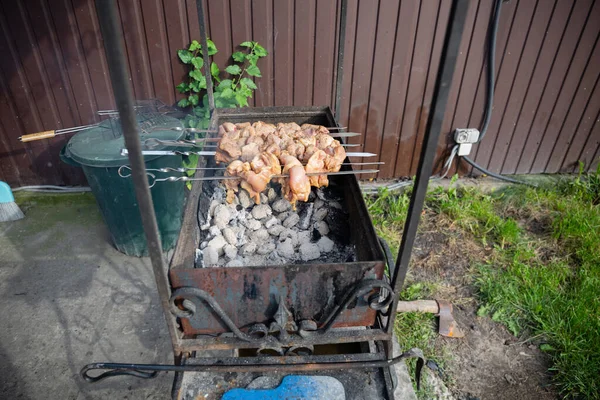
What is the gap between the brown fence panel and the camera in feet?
11.6

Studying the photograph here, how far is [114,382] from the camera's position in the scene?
8.00 feet

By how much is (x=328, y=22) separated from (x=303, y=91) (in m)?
0.73

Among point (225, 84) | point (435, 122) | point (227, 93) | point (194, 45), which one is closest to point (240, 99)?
point (227, 93)

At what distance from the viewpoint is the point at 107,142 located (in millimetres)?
2998

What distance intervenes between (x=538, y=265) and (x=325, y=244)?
2.39 meters

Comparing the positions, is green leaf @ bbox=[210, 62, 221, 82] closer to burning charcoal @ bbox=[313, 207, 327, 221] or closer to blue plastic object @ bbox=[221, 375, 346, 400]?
burning charcoal @ bbox=[313, 207, 327, 221]

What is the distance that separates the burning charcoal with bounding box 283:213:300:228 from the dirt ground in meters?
1.45

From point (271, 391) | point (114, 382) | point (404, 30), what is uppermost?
point (404, 30)

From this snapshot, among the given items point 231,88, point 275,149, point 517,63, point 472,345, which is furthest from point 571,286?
point 231,88

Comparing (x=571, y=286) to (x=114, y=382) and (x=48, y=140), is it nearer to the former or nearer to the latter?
(x=114, y=382)

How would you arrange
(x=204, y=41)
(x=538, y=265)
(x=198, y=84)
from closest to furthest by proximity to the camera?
(x=204, y=41) < (x=538, y=265) < (x=198, y=84)

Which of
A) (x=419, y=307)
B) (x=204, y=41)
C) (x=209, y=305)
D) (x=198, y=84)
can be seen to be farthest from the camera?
(x=198, y=84)

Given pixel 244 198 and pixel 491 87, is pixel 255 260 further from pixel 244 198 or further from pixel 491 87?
pixel 491 87

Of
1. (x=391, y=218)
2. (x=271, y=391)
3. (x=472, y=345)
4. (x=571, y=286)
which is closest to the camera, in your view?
(x=271, y=391)
